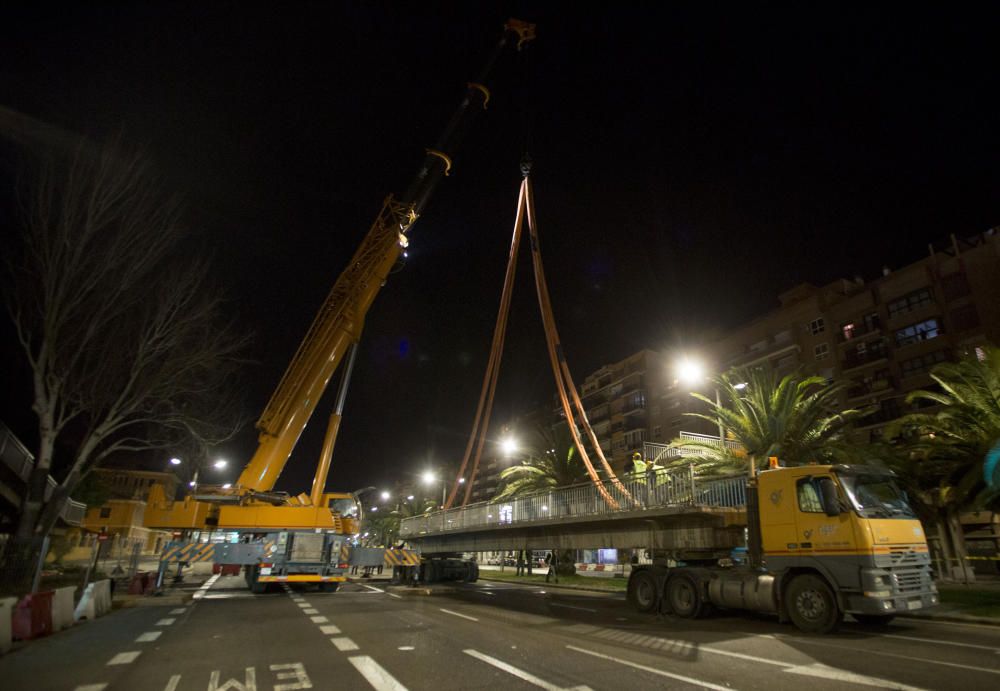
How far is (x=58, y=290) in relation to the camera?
15023 mm

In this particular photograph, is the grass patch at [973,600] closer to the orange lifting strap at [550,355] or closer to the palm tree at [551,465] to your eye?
the orange lifting strap at [550,355]

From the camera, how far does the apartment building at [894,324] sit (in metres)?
39.3

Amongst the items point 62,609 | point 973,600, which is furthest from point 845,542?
point 62,609

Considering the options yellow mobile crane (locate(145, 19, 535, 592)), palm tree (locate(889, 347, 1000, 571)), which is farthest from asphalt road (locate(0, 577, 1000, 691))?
palm tree (locate(889, 347, 1000, 571))

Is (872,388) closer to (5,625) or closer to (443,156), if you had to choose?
(443,156)

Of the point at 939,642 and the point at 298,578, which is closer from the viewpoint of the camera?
the point at 939,642

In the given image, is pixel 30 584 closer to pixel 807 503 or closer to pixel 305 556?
pixel 305 556

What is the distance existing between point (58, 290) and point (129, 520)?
7031 cm

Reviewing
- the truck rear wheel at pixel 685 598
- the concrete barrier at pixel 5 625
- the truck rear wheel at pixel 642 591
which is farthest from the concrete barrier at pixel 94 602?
the truck rear wheel at pixel 685 598

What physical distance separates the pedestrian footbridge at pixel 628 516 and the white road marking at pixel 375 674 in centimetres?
806

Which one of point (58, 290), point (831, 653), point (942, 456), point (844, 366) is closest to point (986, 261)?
point (844, 366)

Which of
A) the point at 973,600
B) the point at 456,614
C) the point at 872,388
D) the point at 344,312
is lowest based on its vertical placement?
the point at 456,614

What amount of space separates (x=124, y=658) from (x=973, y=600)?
65.2ft

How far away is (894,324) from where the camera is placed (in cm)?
4500
